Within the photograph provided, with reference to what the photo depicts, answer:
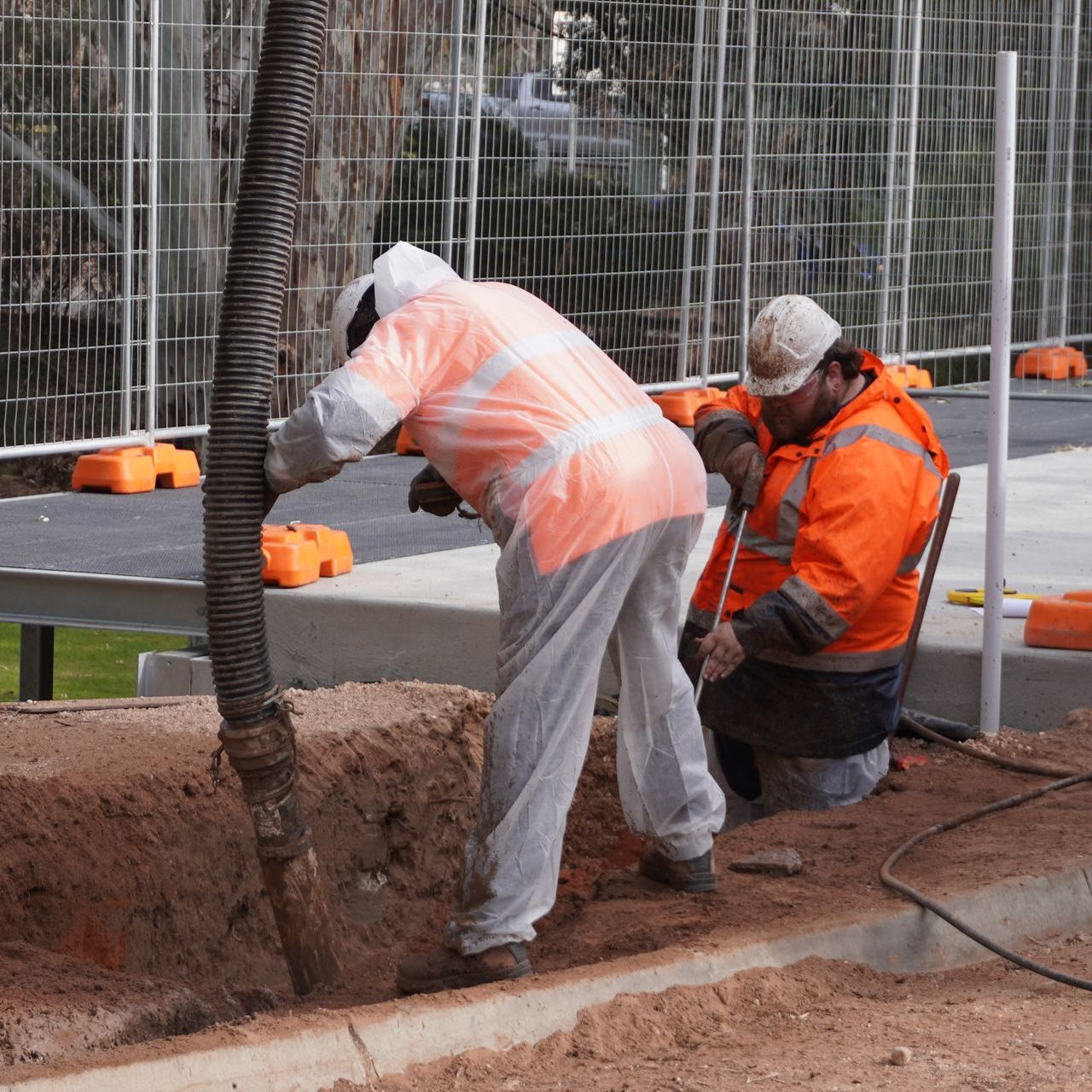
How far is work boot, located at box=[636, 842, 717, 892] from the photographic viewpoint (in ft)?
15.5

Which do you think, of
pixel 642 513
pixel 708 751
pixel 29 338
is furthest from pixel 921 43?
pixel 642 513

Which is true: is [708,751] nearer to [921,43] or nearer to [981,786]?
[981,786]

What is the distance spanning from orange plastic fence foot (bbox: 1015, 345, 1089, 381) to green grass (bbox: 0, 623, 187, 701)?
744cm

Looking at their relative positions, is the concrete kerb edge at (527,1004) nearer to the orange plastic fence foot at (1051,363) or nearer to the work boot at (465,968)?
the work boot at (465,968)

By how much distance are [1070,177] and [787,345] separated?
9.64m

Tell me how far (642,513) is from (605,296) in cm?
→ 688

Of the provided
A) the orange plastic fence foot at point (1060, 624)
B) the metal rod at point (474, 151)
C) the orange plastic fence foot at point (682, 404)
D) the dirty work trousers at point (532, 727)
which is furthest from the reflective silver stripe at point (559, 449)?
the orange plastic fence foot at point (682, 404)

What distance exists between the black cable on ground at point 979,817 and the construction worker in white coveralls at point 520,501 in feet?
3.19

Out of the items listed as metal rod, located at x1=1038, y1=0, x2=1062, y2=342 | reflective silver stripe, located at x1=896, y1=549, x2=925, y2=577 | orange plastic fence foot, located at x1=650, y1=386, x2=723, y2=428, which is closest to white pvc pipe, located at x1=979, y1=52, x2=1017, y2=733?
reflective silver stripe, located at x1=896, y1=549, x2=925, y2=577

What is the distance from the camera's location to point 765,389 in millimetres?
5445

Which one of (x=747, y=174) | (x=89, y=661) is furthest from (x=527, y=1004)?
(x=747, y=174)

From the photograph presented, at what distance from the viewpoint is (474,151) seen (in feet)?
32.6

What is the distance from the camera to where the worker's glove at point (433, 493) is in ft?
14.8

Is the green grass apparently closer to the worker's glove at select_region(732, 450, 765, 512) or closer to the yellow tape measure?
the yellow tape measure
